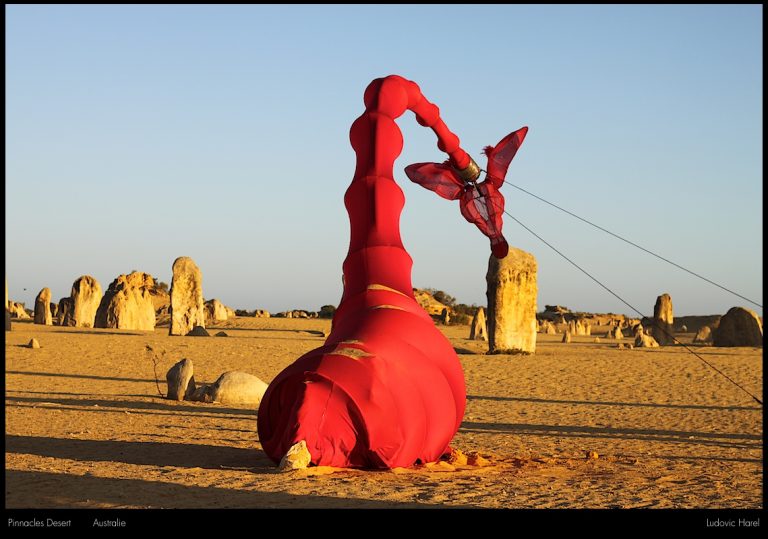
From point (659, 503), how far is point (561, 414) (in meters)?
8.03

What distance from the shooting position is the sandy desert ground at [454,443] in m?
8.42

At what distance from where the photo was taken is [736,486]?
9.49m

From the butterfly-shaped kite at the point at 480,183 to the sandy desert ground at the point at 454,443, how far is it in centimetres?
308

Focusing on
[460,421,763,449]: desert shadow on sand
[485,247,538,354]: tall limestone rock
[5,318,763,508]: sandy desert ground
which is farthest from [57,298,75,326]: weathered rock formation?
[460,421,763,449]: desert shadow on sand

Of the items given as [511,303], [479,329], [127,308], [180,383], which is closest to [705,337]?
[479,329]

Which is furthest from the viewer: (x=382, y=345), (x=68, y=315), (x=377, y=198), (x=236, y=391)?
(x=68, y=315)

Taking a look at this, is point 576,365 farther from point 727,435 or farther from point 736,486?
point 736,486

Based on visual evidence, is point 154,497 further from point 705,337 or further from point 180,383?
point 705,337

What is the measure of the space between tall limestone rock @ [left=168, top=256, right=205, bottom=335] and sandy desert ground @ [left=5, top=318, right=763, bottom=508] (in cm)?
1082

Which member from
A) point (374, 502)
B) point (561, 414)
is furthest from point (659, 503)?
point (561, 414)

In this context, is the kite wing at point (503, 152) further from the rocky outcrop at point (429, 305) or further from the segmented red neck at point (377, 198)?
the rocky outcrop at point (429, 305)

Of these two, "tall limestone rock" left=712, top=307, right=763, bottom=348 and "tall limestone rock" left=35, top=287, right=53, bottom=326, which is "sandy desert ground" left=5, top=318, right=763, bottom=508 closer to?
"tall limestone rock" left=712, top=307, right=763, bottom=348

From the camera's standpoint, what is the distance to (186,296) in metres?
37.5

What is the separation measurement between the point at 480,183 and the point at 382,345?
390cm
